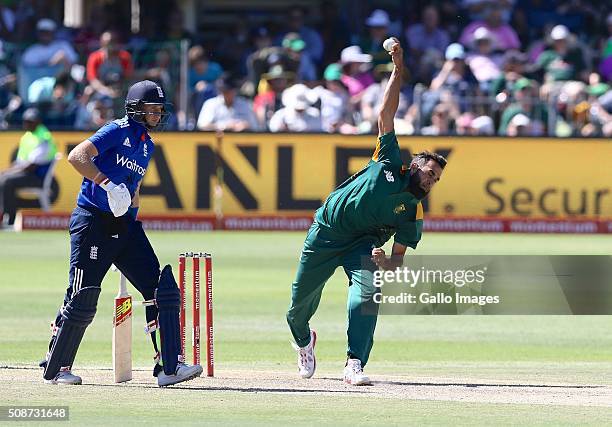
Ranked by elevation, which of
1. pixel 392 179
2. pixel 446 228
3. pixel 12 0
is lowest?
pixel 446 228

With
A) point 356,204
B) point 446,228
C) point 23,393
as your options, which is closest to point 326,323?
point 356,204

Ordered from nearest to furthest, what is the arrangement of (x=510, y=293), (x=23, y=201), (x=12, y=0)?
(x=510, y=293) → (x=23, y=201) → (x=12, y=0)

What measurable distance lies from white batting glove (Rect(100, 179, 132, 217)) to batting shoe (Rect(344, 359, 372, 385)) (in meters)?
1.78

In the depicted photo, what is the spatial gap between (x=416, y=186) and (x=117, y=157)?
6.40 ft

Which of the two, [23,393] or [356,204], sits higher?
[356,204]

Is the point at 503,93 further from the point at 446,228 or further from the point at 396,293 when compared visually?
the point at 396,293

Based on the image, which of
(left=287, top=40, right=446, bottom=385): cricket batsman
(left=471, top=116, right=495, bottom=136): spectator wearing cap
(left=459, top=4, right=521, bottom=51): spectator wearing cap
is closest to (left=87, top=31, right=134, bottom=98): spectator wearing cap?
(left=471, top=116, right=495, bottom=136): spectator wearing cap

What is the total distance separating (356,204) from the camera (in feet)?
32.8

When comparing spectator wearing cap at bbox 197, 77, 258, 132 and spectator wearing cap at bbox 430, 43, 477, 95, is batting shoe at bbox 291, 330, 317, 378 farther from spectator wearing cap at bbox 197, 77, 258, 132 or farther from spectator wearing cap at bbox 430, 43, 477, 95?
spectator wearing cap at bbox 430, 43, 477, 95

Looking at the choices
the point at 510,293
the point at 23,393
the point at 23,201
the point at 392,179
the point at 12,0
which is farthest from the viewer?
the point at 12,0

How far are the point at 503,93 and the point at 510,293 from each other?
45.8ft

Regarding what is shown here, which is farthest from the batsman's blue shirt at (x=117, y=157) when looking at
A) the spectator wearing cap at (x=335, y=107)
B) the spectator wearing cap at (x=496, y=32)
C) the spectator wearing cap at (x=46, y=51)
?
the spectator wearing cap at (x=496, y=32)

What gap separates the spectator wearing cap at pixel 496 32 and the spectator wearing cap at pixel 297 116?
3679 mm

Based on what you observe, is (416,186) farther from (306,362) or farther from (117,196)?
(117,196)
